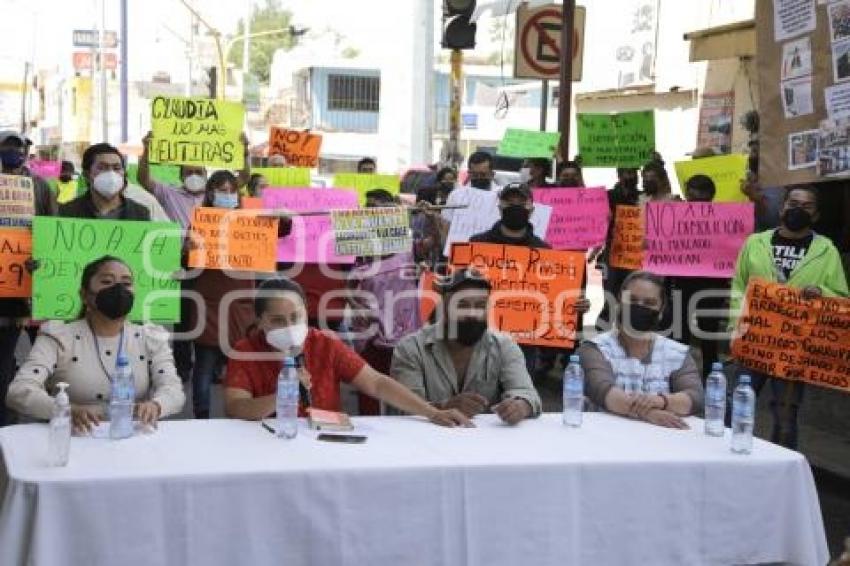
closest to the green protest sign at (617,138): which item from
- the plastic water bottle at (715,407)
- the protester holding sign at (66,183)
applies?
the plastic water bottle at (715,407)

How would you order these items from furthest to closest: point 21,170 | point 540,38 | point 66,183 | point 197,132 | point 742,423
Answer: point 66,183
point 540,38
point 21,170
point 197,132
point 742,423

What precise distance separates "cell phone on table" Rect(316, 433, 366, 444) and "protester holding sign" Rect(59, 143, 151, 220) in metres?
2.74

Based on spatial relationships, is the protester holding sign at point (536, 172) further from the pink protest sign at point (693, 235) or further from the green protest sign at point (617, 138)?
the pink protest sign at point (693, 235)

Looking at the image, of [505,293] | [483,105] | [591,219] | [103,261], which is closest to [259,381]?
[103,261]

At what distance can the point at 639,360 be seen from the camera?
544 centimetres

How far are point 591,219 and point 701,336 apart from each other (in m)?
1.20

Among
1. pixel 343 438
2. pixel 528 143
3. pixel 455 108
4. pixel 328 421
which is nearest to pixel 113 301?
pixel 328 421

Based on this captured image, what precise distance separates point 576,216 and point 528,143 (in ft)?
9.23

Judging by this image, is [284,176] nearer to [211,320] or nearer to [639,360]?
[211,320]

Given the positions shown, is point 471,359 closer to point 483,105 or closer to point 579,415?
point 579,415

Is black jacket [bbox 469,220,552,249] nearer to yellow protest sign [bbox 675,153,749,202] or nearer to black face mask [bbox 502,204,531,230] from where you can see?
black face mask [bbox 502,204,531,230]

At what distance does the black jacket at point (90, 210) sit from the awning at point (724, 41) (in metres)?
8.54

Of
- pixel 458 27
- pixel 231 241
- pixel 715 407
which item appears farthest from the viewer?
pixel 458 27

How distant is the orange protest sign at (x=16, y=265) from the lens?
6148 mm
